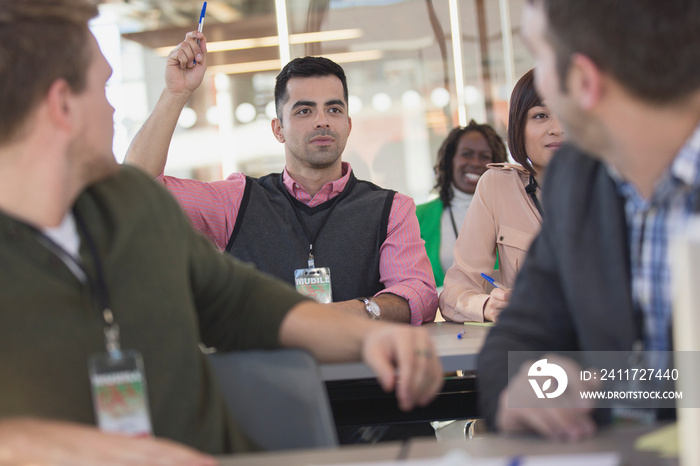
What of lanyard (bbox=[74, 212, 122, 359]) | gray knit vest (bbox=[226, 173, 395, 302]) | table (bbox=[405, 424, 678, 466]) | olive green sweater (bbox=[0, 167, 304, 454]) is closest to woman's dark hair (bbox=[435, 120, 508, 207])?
gray knit vest (bbox=[226, 173, 395, 302])

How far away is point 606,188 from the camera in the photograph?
128 centimetres

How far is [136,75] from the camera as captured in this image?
6.14m

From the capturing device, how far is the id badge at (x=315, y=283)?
8.60 feet

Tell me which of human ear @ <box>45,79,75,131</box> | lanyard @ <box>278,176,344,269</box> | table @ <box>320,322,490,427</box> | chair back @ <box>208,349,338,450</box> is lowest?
table @ <box>320,322,490,427</box>

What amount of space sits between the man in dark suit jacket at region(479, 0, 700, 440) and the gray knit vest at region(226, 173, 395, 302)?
1.49 meters

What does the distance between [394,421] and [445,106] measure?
14.0 ft

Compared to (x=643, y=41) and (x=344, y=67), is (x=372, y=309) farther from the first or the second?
(x=344, y=67)

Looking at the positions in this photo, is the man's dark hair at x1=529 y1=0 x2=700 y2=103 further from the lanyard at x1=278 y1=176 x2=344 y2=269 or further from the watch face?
the lanyard at x1=278 y1=176 x2=344 y2=269

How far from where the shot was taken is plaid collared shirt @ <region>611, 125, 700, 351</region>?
A: 115 centimetres

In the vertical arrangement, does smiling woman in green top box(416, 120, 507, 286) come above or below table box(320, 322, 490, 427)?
above

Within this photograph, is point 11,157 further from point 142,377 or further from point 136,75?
point 136,75

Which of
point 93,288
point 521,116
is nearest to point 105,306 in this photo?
point 93,288

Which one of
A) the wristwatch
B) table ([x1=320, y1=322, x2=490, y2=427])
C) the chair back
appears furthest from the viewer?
the wristwatch

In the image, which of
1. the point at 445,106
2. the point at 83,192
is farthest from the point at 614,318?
the point at 445,106
